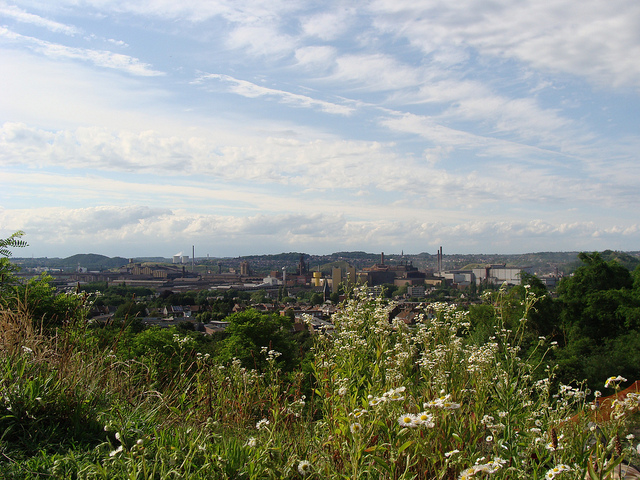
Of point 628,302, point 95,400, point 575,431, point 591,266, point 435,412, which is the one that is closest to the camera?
point 435,412

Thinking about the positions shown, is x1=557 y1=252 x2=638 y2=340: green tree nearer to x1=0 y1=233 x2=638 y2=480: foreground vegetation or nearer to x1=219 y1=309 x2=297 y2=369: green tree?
x1=219 y1=309 x2=297 y2=369: green tree

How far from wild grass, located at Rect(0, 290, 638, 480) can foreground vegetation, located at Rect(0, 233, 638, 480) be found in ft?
0.04

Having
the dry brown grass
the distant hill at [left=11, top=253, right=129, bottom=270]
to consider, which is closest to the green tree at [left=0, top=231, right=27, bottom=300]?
the dry brown grass

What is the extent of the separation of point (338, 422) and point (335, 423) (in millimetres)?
30

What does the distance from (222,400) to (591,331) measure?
19.2 meters

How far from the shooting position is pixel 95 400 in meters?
3.15

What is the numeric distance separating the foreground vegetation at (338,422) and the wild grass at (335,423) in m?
0.01

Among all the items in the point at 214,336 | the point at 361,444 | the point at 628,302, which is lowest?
the point at 214,336

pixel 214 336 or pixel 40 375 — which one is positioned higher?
pixel 40 375

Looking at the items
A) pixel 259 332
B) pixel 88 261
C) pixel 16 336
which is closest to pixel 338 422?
pixel 16 336

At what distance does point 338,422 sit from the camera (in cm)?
270

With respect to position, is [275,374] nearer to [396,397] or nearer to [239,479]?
[239,479]

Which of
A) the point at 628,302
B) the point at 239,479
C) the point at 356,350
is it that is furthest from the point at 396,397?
the point at 628,302

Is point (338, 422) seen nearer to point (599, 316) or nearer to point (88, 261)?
point (599, 316)
